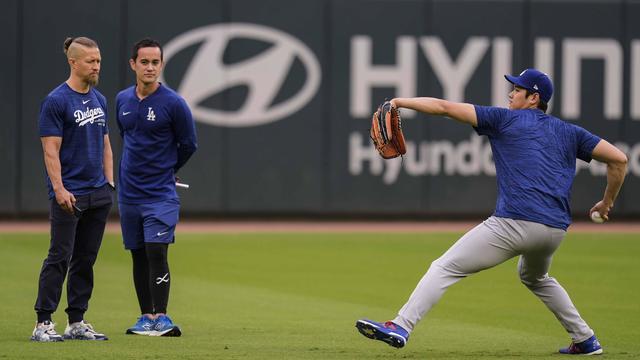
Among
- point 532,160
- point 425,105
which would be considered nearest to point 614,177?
point 532,160

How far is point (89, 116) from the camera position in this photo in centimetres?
899

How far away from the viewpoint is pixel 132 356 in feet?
26.7

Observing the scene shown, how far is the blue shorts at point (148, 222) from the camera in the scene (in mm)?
9359

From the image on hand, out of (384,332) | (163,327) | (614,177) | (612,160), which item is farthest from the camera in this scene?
(163,327)

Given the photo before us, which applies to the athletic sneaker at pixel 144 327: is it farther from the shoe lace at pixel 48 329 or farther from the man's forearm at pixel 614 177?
the man's forearm at pixel 614 177

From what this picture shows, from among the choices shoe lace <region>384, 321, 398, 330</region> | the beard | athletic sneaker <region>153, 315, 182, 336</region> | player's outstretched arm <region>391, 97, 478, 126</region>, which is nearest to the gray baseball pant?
shoe lace <region>384, 321, 398, 330</region>

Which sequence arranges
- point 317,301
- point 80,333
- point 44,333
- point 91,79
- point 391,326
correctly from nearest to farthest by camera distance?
point 391,326 → point 44,333 → point 91,79 → point 80,333 → point 317,301

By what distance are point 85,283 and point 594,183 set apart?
16.8 m

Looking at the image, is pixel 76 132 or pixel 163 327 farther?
pixel 163 327

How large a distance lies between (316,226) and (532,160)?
1463 centimetres

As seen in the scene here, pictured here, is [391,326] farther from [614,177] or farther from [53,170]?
[53,170]

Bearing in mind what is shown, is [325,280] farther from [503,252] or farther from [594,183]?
[594,183]

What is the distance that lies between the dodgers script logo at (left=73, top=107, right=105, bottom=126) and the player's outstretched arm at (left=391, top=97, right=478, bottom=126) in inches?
91.7

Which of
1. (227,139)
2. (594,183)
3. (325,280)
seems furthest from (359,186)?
(325,280)
